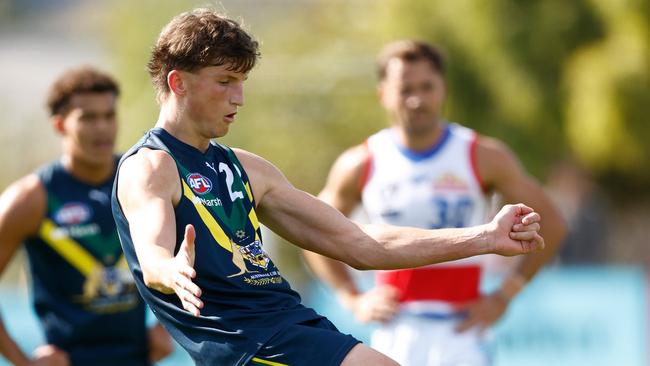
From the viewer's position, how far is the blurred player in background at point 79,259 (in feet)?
25.1

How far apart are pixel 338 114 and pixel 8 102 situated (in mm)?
6301

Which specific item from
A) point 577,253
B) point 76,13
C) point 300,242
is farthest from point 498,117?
point 76,13

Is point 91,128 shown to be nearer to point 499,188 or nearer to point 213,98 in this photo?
point 499,188

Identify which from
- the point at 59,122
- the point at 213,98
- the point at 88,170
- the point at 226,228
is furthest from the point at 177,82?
the point at 59,122

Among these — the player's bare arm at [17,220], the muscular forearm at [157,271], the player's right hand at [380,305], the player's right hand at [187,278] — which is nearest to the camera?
the player's right hand at [187,278]

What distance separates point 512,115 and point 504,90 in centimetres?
40

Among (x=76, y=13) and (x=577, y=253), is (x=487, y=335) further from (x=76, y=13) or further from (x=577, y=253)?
(x=76, y=13)

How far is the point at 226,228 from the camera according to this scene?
511 centimetres

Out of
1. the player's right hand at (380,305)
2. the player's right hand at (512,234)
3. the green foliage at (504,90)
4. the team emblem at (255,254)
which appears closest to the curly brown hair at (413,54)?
the player's right hand at (380,305)

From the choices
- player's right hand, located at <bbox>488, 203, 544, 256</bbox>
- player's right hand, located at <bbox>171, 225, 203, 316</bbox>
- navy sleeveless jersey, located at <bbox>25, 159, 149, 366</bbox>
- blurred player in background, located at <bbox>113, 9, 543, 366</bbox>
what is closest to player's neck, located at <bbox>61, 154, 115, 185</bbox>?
navy sleeveless jersey, located at <bbox>25, 159, 149, 366</bbox>

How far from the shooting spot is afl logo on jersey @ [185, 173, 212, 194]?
5.08m

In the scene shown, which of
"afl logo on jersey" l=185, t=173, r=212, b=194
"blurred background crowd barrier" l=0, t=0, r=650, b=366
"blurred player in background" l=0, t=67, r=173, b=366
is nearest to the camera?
"afl logo on jersey" l=185, t=173, r=212, b=194

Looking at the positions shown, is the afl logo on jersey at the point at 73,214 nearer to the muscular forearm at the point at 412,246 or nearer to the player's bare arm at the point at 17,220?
the player's bare arm at the point at 17,220

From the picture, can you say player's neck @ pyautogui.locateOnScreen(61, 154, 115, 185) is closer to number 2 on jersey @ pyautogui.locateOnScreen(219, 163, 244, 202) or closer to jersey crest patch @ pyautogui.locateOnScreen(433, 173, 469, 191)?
jersey crest patch @ pyautogui.locateOnScreen(433, 173, 469, 191)
